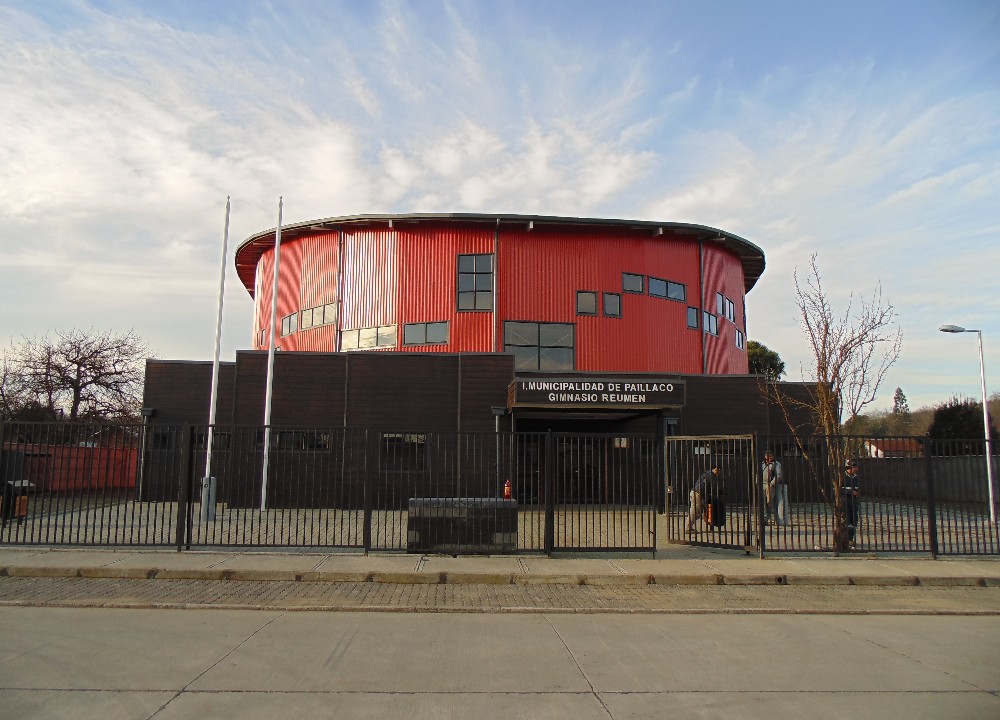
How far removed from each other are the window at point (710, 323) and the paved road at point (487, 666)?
1015 inches

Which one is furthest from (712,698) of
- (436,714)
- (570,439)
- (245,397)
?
(245,397)

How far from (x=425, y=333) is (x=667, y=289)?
1096 centimetres

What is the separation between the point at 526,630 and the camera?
8.41 m

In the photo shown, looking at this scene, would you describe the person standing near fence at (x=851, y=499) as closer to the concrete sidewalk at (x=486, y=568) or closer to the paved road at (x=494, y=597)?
the concrete sidewalk at (x=486, y=568)

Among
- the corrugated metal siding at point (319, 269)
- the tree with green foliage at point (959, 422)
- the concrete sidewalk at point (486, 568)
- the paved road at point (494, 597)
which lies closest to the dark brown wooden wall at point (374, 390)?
the corrugated metal siding at point (319, 269)

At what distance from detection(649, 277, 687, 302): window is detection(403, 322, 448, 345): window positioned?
30.4 ft

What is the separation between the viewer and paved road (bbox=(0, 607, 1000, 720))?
5.70 meters

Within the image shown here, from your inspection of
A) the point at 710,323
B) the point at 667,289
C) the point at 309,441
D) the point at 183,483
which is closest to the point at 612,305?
the point at 667,289

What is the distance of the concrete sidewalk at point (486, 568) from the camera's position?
11.4 metres

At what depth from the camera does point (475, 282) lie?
1217 inches

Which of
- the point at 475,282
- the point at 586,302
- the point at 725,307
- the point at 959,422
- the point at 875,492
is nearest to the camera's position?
the point at 875,492

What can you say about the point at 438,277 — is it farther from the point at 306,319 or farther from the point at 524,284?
the point at 306,319

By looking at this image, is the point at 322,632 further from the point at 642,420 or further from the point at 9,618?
the point at 642,420

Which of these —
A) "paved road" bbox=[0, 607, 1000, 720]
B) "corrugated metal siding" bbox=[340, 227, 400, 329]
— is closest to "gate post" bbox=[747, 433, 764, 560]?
"paved road" bbox=[0, 607, 1000, 720]
